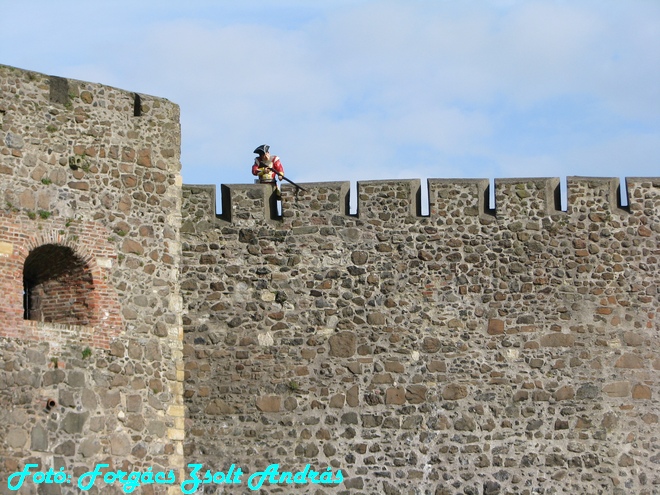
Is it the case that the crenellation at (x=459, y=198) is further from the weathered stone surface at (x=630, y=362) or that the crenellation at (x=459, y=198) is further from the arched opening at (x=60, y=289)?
the arched opening at (x=60, y=289)

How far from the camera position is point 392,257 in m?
20.1

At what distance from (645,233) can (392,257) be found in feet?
10.4

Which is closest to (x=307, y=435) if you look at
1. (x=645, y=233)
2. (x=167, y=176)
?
(x=167, y=176)

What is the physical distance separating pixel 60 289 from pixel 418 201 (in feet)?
16.2

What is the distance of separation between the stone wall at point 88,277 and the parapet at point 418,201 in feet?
5.70

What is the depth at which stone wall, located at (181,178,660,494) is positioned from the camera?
64.0 feet

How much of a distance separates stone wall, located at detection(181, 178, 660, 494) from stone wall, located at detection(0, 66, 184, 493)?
5.15 feet

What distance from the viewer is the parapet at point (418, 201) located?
20.2m

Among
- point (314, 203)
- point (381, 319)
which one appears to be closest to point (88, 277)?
point (314, 203)

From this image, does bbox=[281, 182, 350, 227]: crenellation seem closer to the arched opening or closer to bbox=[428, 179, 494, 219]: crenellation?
bbox=[428, 179, 494, 219]: crenellation

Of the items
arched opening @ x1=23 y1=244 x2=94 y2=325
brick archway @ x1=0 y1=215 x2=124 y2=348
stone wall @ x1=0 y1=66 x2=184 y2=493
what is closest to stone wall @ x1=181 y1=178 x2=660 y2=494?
stone wall @ x1=0 y1=66 x2=184 y2=493

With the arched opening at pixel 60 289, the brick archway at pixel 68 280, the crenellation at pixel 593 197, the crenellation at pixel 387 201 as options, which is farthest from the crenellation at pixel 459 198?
the arched opening at pixel 60 289

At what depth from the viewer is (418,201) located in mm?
20391

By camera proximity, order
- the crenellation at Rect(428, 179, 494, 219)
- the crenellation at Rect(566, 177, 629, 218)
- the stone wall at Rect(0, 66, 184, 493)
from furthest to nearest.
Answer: the crenellation at Rect(566, 177, 629, 218)
the crenellation at Rect(428, 179, 494, 219)
the stone wall at Rect(0, 66, 184, 493)
